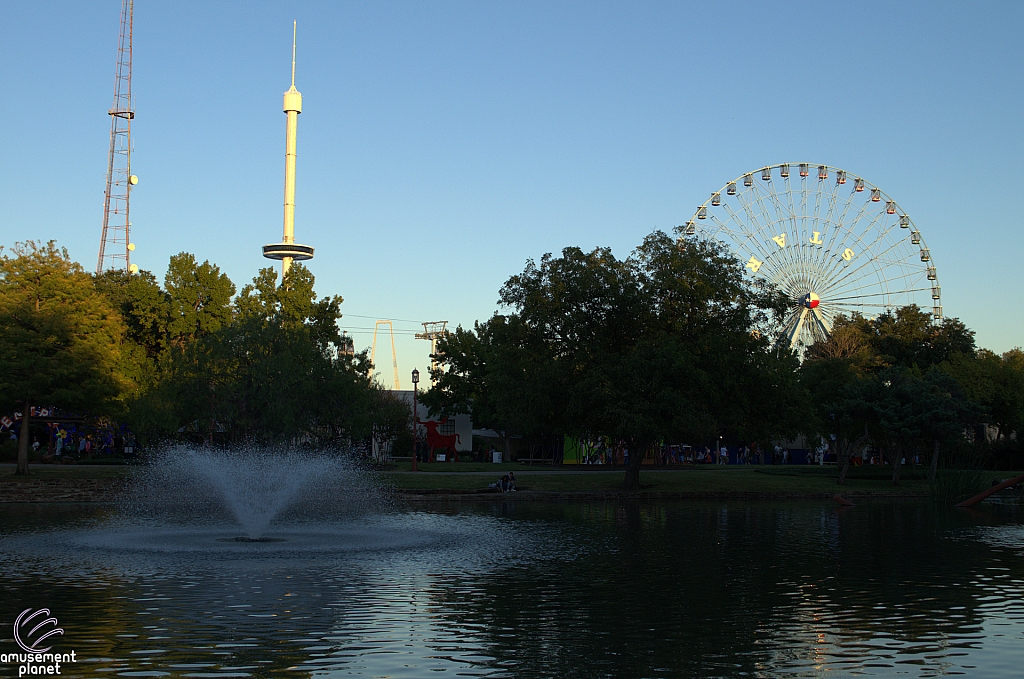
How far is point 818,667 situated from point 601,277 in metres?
38.0

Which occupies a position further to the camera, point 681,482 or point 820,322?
point 820,322

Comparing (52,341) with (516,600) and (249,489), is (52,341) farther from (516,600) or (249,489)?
(516,600)

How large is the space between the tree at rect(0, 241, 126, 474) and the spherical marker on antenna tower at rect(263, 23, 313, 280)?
46.1m

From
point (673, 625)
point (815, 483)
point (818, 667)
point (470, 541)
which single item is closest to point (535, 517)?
point (470, 541)

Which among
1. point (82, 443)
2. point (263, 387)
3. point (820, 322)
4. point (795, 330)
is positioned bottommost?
point (82, 443)

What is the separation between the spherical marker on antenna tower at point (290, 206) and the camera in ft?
329

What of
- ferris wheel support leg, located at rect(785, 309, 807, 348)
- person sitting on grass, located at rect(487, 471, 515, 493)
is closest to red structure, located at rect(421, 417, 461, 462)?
ferris wheel support leg, located at rect(785, 309, 807, 348)

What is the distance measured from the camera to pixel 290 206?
101 metres

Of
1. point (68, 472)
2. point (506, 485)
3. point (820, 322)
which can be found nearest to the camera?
point (506, 485)
